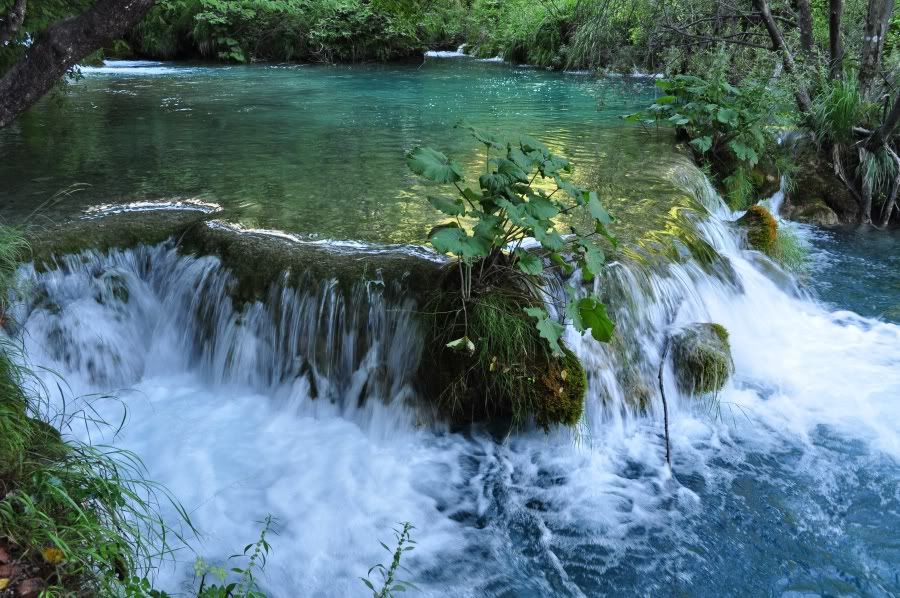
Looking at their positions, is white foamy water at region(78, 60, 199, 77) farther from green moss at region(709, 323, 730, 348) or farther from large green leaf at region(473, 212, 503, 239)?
green moss at region(709, 323, 730, 348)

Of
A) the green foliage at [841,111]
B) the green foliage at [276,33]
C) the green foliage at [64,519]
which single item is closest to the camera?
the green foliage at [64,519]

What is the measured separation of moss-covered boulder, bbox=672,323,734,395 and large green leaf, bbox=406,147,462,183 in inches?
86.8

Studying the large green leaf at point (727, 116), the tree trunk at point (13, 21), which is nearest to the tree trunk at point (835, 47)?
the large green leaf at point (727, 116)

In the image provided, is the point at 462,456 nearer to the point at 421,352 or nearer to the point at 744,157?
the point at 421,352

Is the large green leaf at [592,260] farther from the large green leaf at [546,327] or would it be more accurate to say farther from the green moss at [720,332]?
the green moss at [720,332]

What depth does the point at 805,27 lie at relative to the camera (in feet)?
29.1

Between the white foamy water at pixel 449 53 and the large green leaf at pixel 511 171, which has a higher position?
the white foamy water at pixel 449 53

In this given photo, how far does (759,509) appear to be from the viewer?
13.1ft

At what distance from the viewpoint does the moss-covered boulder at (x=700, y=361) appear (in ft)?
16.2

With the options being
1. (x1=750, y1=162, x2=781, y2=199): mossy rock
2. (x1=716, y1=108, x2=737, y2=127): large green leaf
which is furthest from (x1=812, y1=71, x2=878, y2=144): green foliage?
(x1=716, y1=108, x2=737, y2=127): large green leaf

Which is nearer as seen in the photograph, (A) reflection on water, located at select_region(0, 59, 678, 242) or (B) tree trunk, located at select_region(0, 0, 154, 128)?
(B) tree trunk, located at select_region(0, 0, 154, 128)

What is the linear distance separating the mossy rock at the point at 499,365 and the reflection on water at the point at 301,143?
1279mm

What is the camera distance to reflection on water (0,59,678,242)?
6418 millimetres

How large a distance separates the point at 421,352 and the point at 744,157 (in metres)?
5.55
